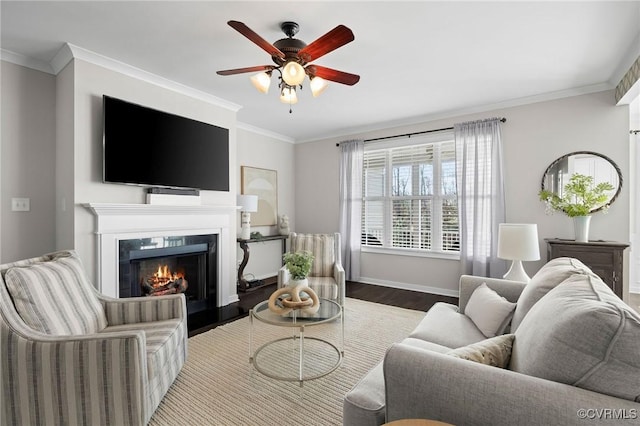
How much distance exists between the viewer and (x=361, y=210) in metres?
5.07

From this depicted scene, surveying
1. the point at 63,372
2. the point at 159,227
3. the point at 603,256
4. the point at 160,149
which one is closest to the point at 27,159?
the point at 160,149

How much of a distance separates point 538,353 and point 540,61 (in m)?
2.86

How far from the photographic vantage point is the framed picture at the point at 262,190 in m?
4.88

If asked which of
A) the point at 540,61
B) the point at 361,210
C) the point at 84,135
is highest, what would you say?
the point at 540,61

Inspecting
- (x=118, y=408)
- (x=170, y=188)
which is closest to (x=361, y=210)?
(x=170, y=188)

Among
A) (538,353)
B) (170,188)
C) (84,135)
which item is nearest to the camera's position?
(538,353)

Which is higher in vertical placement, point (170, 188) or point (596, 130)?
point (596, 130)

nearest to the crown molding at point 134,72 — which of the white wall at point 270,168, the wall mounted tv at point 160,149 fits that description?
the wall mounted tv at point 160,149

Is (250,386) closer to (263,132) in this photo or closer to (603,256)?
(603,256)

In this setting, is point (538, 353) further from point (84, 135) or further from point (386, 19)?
point (84, 135)

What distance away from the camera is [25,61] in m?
2.72

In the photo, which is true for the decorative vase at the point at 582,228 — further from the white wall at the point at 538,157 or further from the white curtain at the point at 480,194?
the white curtain at the point at 480,194

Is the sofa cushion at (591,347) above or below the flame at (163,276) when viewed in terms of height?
above

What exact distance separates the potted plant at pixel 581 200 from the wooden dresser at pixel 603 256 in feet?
0.55
